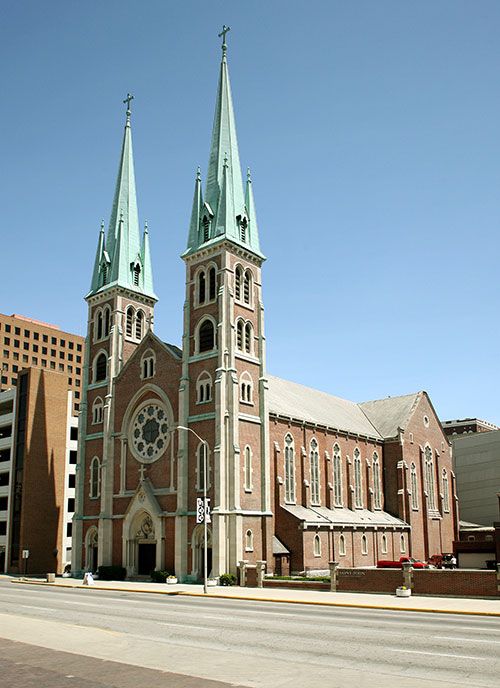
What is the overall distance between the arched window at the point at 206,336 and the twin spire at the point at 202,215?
6.65 meters

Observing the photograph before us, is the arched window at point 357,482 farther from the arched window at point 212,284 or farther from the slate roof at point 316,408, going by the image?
the arched window at point 212,284

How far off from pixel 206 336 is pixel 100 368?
1464 centimetres

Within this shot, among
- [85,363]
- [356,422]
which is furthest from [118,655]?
[356,422]

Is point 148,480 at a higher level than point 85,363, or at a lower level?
lower

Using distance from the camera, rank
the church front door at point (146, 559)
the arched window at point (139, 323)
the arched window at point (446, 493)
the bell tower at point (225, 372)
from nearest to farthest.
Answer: the bell tower at point (225, 372) → the church front door at point (146, 559) → the arched window at point (139, 323) → the arched window at point (446, 493)

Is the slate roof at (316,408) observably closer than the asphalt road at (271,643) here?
No

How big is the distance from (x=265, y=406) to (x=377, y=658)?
35819 millimetres

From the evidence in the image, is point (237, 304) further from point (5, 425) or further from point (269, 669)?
point (269, 669)

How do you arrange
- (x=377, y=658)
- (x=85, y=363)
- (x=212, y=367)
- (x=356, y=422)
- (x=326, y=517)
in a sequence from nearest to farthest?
(x=377, y=658), (x=212, y=367), (x=326, y=517), (x=85, y=363), (x=356, y=422)

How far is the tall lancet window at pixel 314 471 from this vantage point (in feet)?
188

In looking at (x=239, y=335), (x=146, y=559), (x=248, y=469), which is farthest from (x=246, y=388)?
(x=146, y=559)

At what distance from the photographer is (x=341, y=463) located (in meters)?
62.5

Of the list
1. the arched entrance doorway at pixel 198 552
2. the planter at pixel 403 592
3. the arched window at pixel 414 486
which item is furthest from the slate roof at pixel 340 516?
the planter at pixel 403 592

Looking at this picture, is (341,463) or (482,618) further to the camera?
(341,463)
